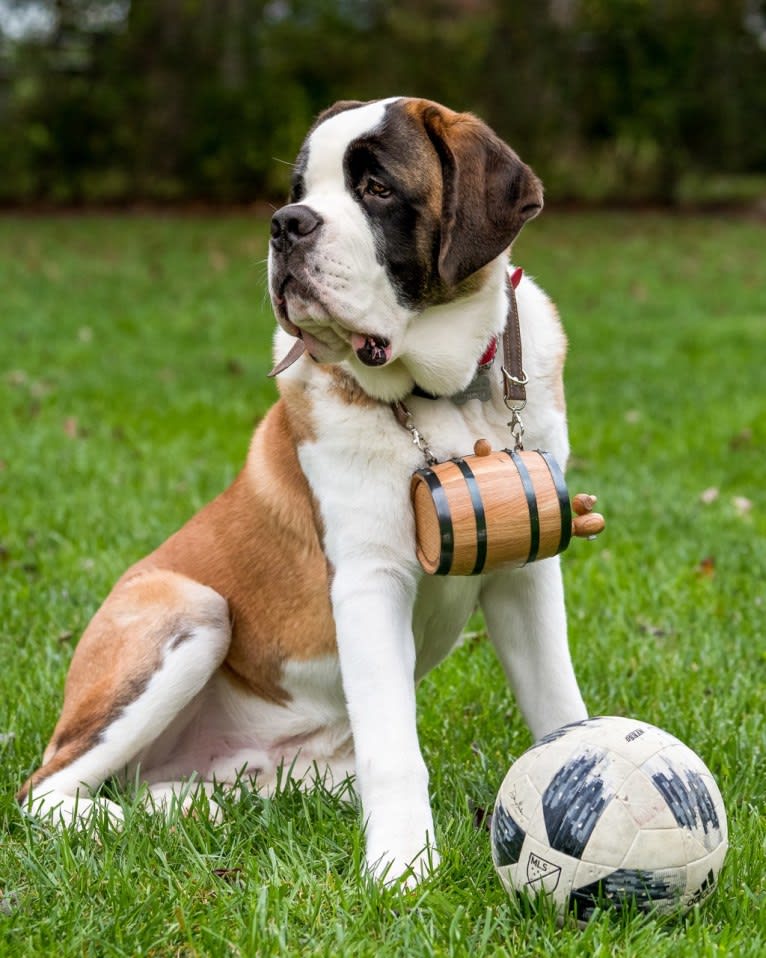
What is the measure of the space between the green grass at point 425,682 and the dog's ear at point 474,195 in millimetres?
1331

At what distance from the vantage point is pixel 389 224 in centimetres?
306

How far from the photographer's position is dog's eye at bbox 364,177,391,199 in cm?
306

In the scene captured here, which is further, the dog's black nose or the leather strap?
the leather strap

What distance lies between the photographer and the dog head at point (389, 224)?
3.02 m

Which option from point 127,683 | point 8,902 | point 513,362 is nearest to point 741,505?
point 513,362

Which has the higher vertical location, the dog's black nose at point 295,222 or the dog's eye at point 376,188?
the dog's eye at point 376,188

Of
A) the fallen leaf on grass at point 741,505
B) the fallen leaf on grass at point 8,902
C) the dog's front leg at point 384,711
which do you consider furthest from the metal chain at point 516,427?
the fallen leaf on grass at point 741,505

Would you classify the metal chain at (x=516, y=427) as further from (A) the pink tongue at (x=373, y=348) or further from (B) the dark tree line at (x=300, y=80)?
(B) the dark tree line at (x=300, y=80)

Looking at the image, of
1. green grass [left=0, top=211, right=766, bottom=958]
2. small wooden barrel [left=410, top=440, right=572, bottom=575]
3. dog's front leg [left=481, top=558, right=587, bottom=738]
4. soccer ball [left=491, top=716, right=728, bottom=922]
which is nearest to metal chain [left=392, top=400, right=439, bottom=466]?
small wooden barrel [left=410, top=440, right=572, bottom=575]

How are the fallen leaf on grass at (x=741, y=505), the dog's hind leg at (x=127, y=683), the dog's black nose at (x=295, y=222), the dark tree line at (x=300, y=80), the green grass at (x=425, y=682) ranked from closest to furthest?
the green grass at (x=425, y=682)
the dog's black nose at (x=295, y=222)
the dog's hind leg at (x=127, y=683)
the fallen leaf on grass at (x=741, y=505)
the dark tree line at (x=300, y=80)

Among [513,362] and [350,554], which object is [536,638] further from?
[513,362]

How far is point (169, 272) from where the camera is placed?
14.0 metres

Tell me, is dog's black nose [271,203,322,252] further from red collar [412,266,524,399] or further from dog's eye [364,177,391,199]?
red collar [412,266,524,399]

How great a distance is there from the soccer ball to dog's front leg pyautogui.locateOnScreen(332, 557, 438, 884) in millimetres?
273
